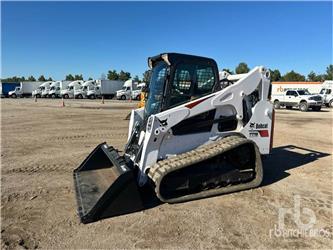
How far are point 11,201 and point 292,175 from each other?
18.3 feet

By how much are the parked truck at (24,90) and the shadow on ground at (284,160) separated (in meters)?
60.1

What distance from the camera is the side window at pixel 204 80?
581cm

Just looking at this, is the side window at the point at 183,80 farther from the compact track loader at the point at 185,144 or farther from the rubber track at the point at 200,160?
the rubber track at the point at 200,160

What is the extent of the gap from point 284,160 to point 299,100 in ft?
72.2

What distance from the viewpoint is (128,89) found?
46.2m

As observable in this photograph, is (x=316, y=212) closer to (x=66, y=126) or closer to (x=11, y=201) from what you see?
(x=11, y=201)

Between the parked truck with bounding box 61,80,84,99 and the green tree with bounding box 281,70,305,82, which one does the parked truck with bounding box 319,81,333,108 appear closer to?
the parked truck with bounding box 61,80,84,99

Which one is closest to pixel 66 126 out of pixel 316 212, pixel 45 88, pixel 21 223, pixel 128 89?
pixel 21 223

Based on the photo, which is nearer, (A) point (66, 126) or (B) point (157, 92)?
(B) point (157, 92)

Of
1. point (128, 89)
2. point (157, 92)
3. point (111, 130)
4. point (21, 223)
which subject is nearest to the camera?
point (21, 223)

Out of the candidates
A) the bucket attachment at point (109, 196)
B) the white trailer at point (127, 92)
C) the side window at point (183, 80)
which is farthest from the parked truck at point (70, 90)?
the side window at point (183, 80)

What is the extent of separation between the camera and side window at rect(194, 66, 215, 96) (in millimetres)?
5809

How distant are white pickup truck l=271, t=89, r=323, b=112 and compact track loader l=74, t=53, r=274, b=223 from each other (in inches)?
912

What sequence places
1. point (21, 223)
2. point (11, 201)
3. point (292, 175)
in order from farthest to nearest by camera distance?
point (292, 175) < point (11, 201) < point (21, 223)
